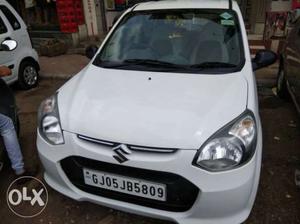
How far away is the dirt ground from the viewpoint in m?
2.62

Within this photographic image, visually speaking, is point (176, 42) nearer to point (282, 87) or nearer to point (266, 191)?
point (266, 191)

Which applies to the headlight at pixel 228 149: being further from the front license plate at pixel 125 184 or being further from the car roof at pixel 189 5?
the car roof at pixel 189 5

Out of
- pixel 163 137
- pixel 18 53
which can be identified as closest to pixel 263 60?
pixel 163 137

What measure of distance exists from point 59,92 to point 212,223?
5.31 ft

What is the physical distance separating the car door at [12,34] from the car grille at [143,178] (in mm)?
3750

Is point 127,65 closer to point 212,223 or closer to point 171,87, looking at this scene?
point 171,87

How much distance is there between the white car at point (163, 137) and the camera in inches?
78.8

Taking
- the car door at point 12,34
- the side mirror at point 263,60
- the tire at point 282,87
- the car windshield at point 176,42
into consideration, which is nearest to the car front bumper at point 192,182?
the car windshield at point 176,42

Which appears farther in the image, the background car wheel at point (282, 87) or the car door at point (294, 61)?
the background car wheel at point (282, 87)

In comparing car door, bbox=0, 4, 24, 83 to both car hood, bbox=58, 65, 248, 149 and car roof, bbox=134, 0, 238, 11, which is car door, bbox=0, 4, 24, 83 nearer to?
car roof, bbox=134, 0, 238, 11

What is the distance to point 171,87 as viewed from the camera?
252cm

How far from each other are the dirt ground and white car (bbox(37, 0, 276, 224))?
1.31 ft

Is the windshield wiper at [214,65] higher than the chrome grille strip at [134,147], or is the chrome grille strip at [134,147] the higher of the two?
the windshield wiper at [214,65]

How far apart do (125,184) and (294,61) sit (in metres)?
3.11
